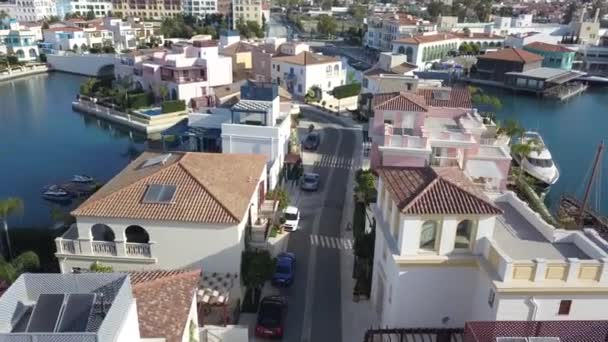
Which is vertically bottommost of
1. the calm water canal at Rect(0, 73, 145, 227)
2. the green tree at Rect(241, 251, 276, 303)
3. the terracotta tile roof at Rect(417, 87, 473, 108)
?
the calm water canal at Rect(0, 73, 145, 227)

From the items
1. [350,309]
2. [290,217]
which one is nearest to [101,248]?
[290,217]

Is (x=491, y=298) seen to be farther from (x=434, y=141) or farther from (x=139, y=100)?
(x=139, y=100)

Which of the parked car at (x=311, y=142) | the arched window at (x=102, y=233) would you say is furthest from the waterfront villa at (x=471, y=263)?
the parked car at (x=311, y=142)

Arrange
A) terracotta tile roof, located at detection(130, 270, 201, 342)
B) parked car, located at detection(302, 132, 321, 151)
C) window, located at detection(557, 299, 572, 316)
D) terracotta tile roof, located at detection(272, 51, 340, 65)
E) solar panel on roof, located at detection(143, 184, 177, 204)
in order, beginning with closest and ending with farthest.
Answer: terracotta tile roof, located at detection(130, 270, 201, 342), window, located at detection(557, 299, 572, 316), solar panel on roof, located at detection(143, 184, 177, 204), parked car, located at detection(302, 132, 321, 151), terracotta tile roof, located at detection(272, 51, 340, 65)

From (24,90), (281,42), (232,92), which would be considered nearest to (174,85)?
(232,92)

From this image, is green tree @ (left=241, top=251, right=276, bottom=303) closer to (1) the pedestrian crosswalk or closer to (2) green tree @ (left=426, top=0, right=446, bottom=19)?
(1) the pedestrian crosswalk

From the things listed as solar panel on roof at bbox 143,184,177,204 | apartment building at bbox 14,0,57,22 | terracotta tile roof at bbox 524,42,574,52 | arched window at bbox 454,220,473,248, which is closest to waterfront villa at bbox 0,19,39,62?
apartment building at bbox 14,0,57,22
